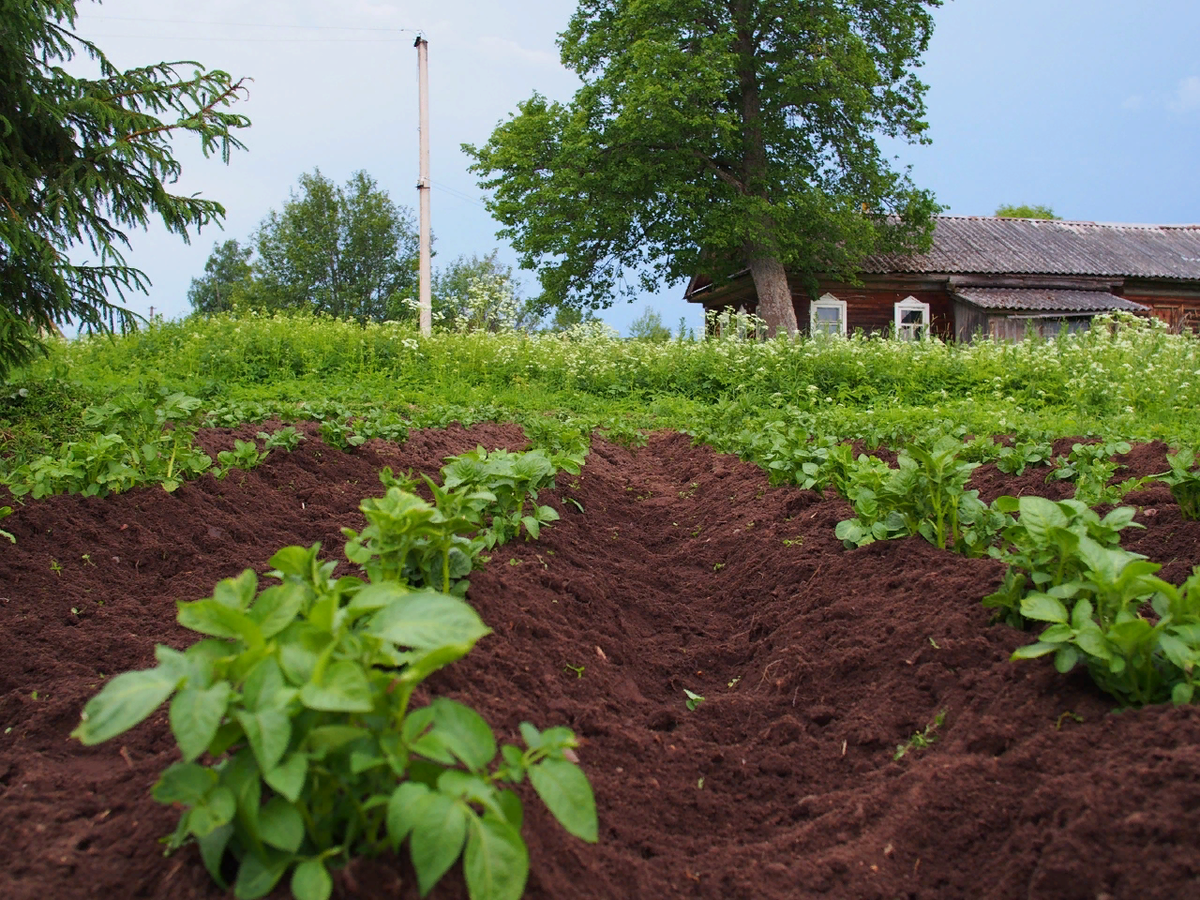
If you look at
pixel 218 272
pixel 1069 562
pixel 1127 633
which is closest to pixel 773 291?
pixel 1069 562

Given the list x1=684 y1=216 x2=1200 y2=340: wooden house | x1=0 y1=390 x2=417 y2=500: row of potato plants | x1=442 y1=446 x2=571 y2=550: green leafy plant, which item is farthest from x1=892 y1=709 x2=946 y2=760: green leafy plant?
x1=684 y1=216 x2=1200 y2=340: wooden house

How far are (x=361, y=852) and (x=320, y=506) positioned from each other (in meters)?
3.84

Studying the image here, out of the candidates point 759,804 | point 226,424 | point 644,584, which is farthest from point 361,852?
point 226,424

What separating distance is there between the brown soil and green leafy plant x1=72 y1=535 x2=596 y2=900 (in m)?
0.12

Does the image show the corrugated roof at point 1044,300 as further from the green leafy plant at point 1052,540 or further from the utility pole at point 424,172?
the green leafy plant at point 1052,540

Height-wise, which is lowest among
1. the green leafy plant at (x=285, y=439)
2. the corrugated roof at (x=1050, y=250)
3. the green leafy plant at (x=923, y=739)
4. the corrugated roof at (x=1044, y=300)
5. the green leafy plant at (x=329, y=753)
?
the green leafy plant at (x=923, y=739)

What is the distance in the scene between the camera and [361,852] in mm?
1428

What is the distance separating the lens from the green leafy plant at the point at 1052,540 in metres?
2.31

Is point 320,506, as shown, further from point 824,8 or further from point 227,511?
point 824,8

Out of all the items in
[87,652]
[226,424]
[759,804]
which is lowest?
[759,804]

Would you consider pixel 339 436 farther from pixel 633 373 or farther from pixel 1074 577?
pixel 633 373

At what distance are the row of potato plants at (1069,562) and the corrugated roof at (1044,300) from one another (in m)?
22.3

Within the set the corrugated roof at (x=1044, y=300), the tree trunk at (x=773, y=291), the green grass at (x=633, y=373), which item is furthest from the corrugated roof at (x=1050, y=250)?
the green grass at (x=633, y=373)

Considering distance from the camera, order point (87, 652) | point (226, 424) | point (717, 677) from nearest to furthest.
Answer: point (87, 652) < point (717, 677) < point (226, 424)
